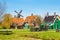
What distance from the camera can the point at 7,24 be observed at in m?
94.4

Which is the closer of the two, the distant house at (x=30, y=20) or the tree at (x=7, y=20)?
the tree at (x=7, y=20)

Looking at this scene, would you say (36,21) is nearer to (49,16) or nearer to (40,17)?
(40,17)

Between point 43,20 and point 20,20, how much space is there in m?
28.0

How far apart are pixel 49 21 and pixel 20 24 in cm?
2336

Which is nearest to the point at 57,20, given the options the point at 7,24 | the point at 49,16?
the point at 49,16

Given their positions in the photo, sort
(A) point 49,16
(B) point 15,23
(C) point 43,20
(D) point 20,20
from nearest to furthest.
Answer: (C) point 43,20 → (A) point 49,16 → (B) point 15,23 → (D) point 20,20

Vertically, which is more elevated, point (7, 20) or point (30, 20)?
point (7, 20)

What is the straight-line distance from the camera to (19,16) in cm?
11831

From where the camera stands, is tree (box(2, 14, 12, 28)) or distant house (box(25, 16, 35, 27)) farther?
distant house (box(25, 16, 35, 27))

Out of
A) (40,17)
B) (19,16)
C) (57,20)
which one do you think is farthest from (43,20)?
(19,16)

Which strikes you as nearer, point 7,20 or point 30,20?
point 7,20

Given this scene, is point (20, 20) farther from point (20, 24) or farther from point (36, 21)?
point (36, 21)

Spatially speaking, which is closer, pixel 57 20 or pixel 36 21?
pixel 57 20

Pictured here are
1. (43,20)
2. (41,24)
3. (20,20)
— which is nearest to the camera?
(41,24)
